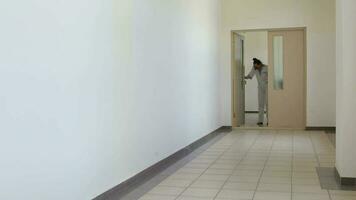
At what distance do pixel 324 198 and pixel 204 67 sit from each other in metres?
4.48

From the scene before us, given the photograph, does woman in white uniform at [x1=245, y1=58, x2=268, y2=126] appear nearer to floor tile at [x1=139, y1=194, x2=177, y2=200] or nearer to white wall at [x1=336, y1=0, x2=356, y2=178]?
white wall at [x1=336, y1=0, x2=356, y2=178]

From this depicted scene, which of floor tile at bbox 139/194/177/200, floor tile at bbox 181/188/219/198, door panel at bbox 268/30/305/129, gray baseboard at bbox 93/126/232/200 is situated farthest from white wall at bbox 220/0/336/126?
floor tile at bbox 139/194/177/200

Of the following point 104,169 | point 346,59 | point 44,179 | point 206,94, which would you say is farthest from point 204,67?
point 44,179

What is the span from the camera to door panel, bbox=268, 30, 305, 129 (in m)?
9.71

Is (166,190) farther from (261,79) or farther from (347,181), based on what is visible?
(261,79)

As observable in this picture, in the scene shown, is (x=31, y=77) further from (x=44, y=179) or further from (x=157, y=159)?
(x=157, y=159)

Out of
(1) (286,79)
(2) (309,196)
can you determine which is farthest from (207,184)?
(1) (286,79)

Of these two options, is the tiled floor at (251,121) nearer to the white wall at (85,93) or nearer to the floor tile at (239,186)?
the white wall at (85,93)

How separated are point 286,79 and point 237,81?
1.14 m

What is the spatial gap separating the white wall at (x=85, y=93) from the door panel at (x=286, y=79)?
3904 mm

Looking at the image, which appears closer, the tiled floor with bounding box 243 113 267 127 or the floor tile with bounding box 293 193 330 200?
the floor tile with bounding box 293 193 330 200

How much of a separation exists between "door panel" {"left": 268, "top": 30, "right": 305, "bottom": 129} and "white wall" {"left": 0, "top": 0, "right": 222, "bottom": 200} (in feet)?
12.8

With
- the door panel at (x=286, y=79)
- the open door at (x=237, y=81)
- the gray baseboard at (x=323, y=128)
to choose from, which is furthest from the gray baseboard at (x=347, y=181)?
the open door at (x=237, y=81)

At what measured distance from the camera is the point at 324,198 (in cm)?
416
